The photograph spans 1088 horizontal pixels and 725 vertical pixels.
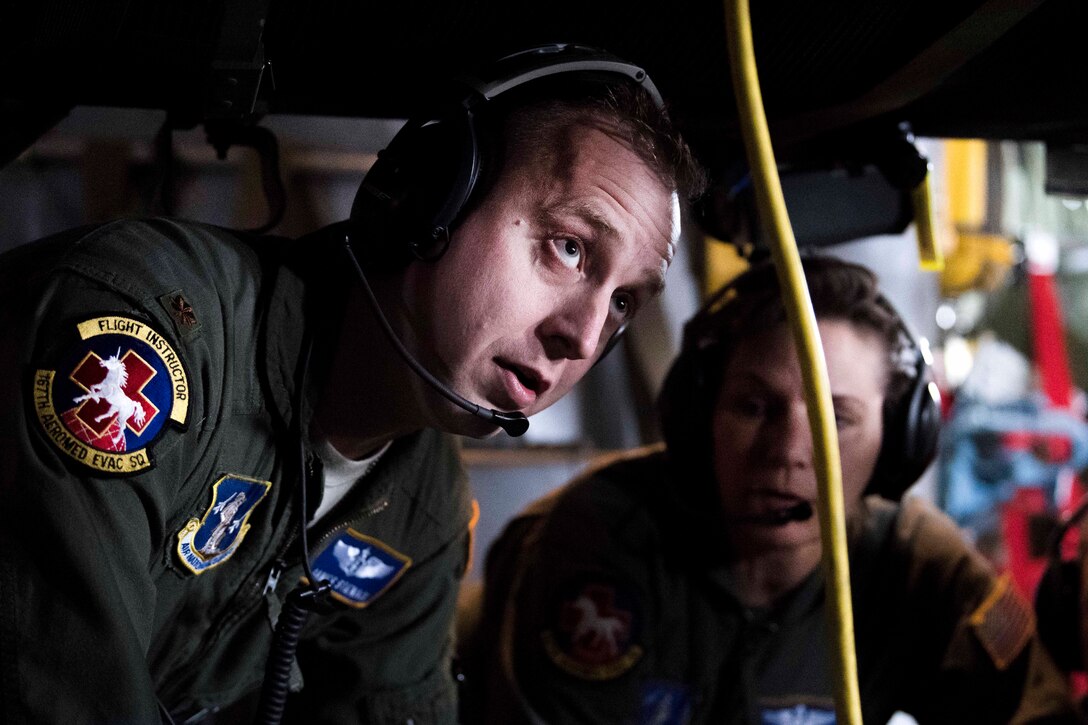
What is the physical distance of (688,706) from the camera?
1274mm

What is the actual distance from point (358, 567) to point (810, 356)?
19.3 inches

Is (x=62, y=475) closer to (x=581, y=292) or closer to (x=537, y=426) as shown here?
(x=581, y=292)

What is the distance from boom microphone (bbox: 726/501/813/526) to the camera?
3.87ft

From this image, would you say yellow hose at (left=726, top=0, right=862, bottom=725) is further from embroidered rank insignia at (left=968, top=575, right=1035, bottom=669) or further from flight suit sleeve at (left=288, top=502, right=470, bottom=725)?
embroidered rank insignia at (left=968, top=575, right=1035, bottom=669)

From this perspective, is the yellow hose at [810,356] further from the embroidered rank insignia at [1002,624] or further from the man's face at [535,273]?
the embroidered rank insignia at [1002,624]

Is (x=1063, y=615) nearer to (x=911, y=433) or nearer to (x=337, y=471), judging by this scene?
(x=911, y=433)

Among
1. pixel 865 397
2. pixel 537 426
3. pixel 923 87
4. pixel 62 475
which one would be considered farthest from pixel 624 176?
pixel 537 426

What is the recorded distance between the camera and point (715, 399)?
4.10ft

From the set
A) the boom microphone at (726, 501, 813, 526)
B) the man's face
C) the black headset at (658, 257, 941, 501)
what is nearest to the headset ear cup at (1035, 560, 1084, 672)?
the black headset at (658, 257, 941, 501)

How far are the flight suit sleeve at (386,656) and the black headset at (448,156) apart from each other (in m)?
0.41

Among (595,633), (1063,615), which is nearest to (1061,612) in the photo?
(1063,615)

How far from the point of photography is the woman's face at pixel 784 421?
1185 millimetres

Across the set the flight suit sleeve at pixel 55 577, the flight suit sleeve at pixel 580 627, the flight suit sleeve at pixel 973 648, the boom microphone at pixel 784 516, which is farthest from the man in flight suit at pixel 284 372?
the flight suit sleeve at pixel 973 648

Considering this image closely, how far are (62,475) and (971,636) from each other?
109 centimetres
